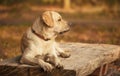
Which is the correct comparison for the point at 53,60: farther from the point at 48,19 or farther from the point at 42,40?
the point at 48,19

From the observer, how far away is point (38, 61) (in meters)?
6.19

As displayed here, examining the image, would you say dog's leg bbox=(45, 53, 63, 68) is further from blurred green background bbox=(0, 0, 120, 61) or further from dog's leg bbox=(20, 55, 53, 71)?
blurred green background bbox=(0, 0, 120, 61)

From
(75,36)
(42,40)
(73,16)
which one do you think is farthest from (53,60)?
(73,16)

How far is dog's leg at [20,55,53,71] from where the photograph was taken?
601 centimetres

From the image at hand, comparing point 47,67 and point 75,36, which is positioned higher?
point 47,67

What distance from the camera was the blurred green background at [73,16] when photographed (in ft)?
49.1

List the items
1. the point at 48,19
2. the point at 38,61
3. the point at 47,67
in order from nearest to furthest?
the point at 47,67 < the point at 38,61 < the point at 48,19

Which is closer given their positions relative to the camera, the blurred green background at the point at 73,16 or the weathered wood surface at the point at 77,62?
the weathered wood surface at the point at 77,62

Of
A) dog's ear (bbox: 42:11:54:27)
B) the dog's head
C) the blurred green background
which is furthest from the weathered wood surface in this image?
the blurred green background

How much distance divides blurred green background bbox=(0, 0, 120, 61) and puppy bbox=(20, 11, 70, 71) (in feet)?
16.9

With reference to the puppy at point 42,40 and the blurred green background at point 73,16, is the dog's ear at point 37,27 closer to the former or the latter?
the puppy at point 42,40

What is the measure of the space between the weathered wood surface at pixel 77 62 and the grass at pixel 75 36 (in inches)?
111

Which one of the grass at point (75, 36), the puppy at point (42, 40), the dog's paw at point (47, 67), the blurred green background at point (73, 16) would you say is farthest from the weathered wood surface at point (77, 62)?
the blurred green background at point (73, 16)

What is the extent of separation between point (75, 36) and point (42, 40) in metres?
8.13
